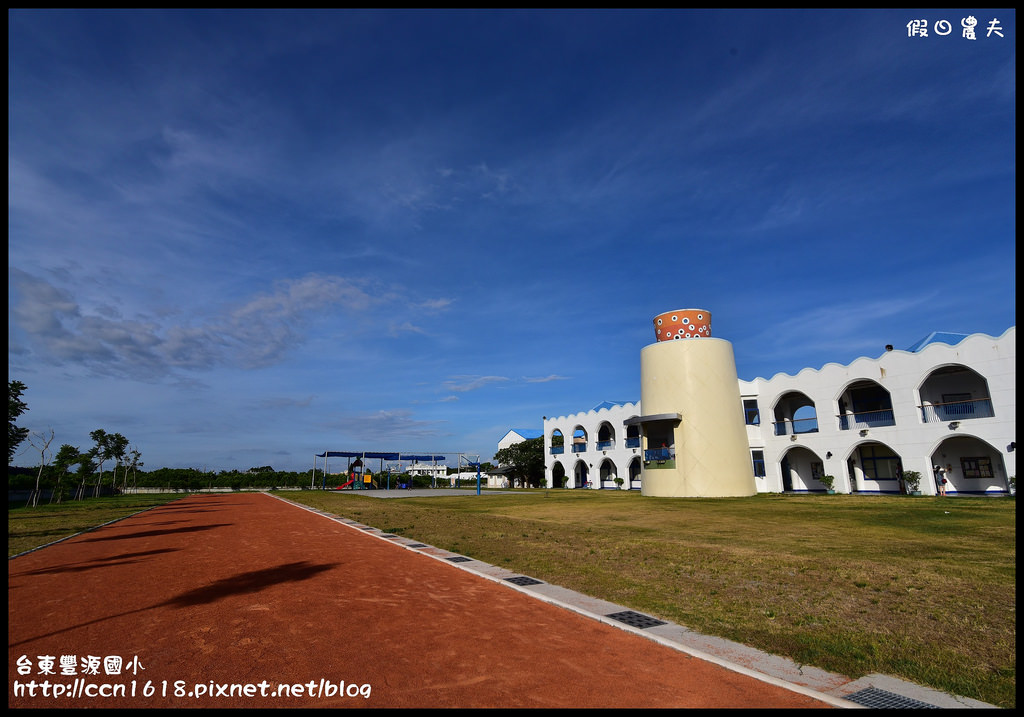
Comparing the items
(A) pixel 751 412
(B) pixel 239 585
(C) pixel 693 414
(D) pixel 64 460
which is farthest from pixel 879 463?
(D) pixel 64 460

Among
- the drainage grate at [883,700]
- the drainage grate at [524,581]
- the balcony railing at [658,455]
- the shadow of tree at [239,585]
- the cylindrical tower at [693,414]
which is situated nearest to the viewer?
the drainage grate at [883,700]

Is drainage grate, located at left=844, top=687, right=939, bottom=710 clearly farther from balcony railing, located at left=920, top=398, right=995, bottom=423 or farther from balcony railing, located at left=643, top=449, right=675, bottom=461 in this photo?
balcony railing, located at left=643, top=449, right=675, bottom=461

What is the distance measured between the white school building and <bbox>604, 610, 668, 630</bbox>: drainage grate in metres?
25.7

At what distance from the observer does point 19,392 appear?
26734 millimetres

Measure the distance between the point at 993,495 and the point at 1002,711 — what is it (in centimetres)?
2982

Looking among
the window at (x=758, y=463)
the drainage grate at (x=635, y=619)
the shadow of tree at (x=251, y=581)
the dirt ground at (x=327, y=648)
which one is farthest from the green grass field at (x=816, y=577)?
the window at (x=758, y=463)

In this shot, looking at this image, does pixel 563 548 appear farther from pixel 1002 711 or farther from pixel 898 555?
pixel 1002 711

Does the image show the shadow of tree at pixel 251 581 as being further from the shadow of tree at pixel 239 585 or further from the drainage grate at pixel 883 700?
the drainage grate at pixel 883 700

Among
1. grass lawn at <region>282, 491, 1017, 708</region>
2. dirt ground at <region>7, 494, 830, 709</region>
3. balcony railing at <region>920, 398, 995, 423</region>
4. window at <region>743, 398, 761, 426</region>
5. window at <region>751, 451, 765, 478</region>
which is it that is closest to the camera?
dirt ground at <region>7, 494, 830, 709</region>

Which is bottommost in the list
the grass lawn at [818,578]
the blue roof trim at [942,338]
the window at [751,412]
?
the grass lawn at [818,578]

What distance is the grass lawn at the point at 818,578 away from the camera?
4.84 meters

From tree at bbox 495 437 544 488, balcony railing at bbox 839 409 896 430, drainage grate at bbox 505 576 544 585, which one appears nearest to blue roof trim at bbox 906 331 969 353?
balcony railing at bbox 839 409 896 430

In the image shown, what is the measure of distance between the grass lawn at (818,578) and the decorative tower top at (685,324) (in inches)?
659

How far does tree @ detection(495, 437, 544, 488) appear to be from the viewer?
59.3 metres
